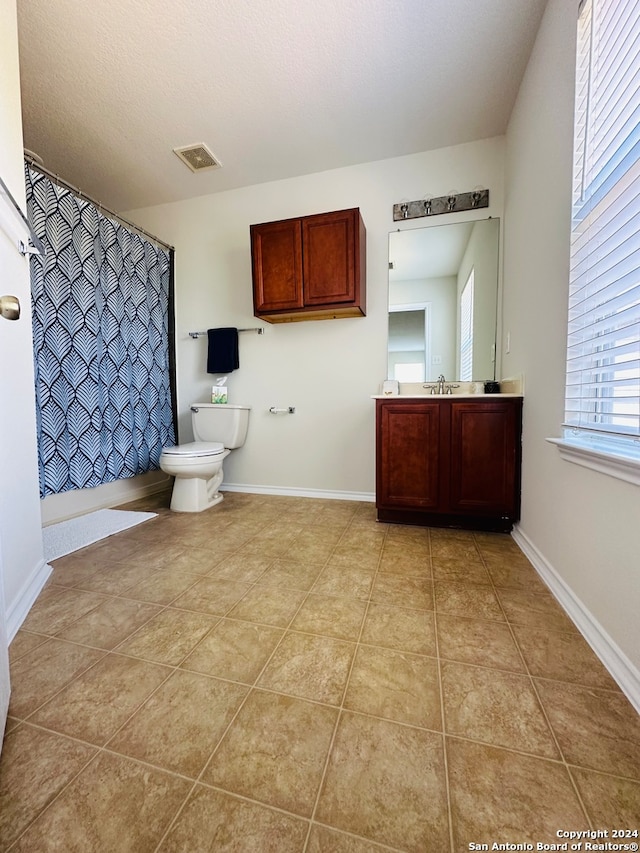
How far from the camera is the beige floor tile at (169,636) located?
105 cm

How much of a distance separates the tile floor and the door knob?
0.95 metres

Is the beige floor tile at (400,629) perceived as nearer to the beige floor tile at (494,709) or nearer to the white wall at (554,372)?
the beige floor tile at (494,709)

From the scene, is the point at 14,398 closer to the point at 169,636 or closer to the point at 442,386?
the point at 169,636

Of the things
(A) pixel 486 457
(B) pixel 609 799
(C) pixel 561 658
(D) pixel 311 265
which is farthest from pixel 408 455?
(B) pixel 609 799

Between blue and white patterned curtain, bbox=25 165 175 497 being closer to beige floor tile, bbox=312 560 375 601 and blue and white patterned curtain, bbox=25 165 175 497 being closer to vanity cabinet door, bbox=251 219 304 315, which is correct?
vanity cabinet door, bbox=251 219 304 315

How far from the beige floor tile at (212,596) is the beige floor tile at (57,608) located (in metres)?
0.32

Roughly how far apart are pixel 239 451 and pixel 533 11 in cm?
289

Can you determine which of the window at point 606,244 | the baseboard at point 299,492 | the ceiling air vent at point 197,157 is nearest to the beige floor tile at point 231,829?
the window at point 606,244

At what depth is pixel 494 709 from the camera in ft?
2.80

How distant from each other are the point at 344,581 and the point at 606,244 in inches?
57.7

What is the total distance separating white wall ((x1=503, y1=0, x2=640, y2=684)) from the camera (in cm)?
97

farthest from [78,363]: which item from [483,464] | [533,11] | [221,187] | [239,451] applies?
[533,11]

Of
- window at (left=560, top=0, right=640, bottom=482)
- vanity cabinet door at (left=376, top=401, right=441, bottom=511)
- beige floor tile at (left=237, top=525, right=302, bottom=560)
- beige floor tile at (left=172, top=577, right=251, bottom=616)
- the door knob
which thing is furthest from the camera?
vanity cabinet door at (left=376, top=401, right=441, bottom=511)

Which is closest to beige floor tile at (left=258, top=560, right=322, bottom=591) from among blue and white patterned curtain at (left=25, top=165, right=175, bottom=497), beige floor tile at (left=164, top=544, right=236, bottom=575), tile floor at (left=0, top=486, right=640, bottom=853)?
tile floor at (left=0, top=486, right=640, bottom=853)
